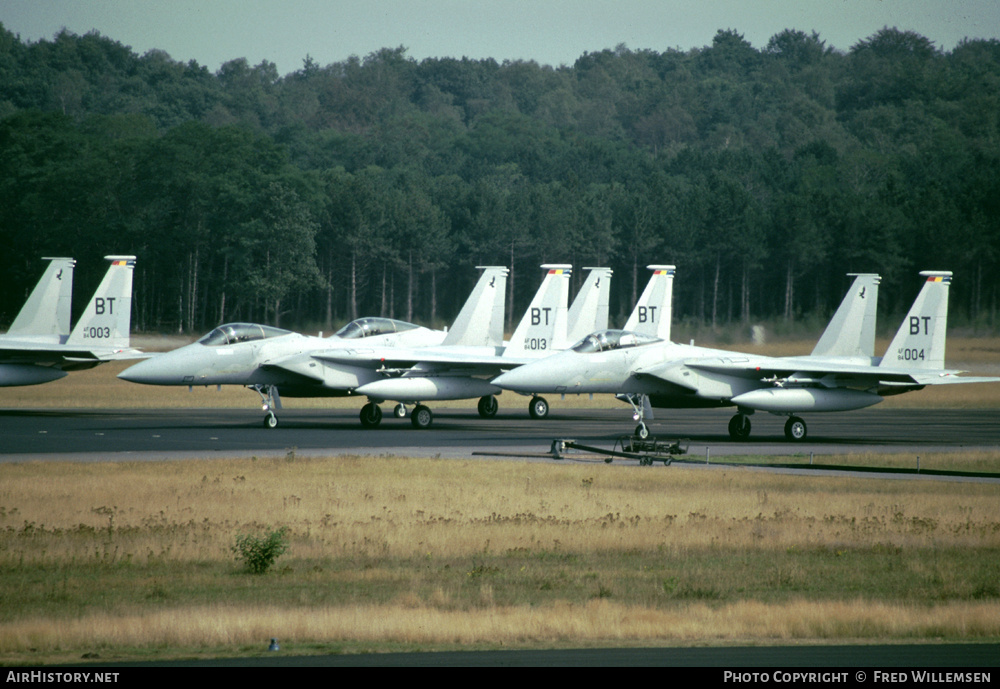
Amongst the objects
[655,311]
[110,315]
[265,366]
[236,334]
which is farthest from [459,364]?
[110,315]

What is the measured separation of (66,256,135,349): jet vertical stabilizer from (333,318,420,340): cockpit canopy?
700 centimetres

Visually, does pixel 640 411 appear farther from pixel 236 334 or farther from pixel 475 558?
pixel 475 558

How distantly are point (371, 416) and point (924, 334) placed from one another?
47.3ft

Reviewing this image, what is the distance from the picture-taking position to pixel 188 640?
31.1 feet

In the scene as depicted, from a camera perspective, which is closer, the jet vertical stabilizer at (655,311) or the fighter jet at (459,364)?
the fighter jet at (459,364)

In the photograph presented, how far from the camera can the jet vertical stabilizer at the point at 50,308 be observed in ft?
122

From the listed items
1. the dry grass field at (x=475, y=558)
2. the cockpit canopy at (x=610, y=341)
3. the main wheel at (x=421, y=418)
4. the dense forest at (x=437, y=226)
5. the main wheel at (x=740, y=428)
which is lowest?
the dry grass field at (x=475, y=558)

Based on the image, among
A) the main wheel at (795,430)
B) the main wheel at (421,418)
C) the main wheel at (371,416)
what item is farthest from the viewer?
the main wheel at (421,418)

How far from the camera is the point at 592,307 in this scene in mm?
39250

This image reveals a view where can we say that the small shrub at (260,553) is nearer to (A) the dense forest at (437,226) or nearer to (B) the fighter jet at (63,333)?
(B) the fighter jet at (63,333)

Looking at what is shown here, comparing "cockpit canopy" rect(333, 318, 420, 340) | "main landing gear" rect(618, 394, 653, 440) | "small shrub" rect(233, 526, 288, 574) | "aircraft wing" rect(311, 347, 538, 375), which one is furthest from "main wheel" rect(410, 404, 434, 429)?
"small shrub" rect(233, 526, 288, 574)

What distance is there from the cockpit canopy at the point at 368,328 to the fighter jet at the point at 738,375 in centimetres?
607

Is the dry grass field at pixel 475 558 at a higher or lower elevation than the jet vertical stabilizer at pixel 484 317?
lower

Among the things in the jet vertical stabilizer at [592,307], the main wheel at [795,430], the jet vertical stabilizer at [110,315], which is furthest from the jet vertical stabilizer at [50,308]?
the main wheel at [795,430]
